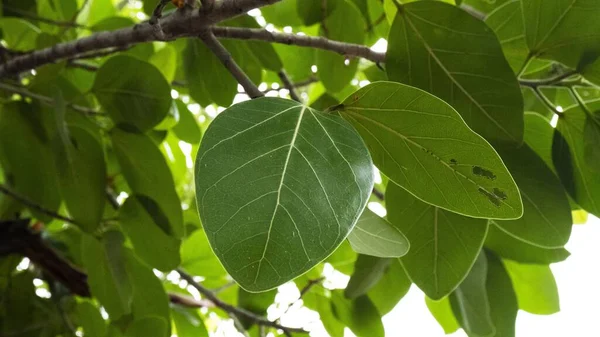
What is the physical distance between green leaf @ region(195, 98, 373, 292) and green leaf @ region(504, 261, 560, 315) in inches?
14.8

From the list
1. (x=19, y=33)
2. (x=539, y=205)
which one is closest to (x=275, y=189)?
(x=539, y=205)

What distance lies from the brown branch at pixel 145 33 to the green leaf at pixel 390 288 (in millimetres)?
331

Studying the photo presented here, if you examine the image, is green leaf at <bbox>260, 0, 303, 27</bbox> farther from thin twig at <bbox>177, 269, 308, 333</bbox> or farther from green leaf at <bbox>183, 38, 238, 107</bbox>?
thin twig at <bbox>177, 269, 308, 333</bbox>

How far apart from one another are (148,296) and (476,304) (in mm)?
319

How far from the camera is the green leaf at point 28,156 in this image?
58 cm

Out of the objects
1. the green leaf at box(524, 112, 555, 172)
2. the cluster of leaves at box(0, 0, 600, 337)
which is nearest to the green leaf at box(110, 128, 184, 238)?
the cluster of leaves at box(0, 0, 600, 337)

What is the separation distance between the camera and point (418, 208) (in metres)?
0.46

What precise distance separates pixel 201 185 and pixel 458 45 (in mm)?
230

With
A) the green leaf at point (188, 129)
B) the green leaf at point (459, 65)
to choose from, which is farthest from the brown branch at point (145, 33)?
the green leaf at point (188, 129)

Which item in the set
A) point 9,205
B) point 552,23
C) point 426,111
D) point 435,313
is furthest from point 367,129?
point 9,205

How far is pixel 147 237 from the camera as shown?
22.7 inches

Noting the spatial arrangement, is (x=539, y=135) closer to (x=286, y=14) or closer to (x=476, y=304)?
(x=476, y=304)

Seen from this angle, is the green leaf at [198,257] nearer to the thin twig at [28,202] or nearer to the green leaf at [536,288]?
the thin twig at [28,202]

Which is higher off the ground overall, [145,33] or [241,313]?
[145,33]
